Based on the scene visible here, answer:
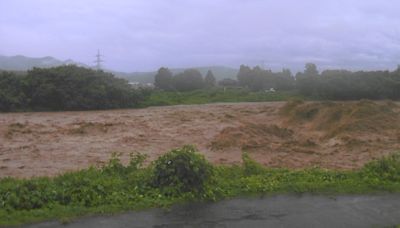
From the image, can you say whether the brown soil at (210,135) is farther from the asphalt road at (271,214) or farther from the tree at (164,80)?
the tree at (164,80)

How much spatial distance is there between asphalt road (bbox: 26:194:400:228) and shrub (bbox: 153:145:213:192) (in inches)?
15.7

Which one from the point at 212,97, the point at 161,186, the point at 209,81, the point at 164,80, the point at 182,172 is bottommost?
the point at 212,97

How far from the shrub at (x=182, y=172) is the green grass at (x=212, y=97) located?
2201cm

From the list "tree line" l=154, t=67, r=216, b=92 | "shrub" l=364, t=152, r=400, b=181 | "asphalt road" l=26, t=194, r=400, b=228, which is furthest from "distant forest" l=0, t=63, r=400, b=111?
"asphalt road" l=26, t=194, r=400, b=228

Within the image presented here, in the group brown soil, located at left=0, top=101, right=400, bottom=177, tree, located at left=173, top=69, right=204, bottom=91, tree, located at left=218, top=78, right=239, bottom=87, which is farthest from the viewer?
tree, located at left=218, top=78, right=239, bottom=87

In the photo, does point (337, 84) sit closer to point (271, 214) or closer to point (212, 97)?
point (212, 97)

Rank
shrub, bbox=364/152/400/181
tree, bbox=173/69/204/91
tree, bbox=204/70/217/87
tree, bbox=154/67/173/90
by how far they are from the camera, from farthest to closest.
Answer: tree, bbox=204/70/217/87
tree, bbox=173/69/204/91
tree, bbox=154/67/173/90
shrub, bbox=364/152/400/181

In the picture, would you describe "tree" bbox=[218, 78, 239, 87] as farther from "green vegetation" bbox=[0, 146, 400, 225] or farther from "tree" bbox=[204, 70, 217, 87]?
"green vegetation" bbox=[0, 146, 400, 225]

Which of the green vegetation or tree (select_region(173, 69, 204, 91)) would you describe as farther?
tree (select_region(173, 69, 204, 91))

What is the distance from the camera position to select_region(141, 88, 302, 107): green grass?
30203mm

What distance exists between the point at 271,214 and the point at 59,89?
20.5m

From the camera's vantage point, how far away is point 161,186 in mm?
6938

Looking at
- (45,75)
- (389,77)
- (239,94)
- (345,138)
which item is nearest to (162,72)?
(239,94)

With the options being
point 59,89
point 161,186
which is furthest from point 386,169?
point 59,89
